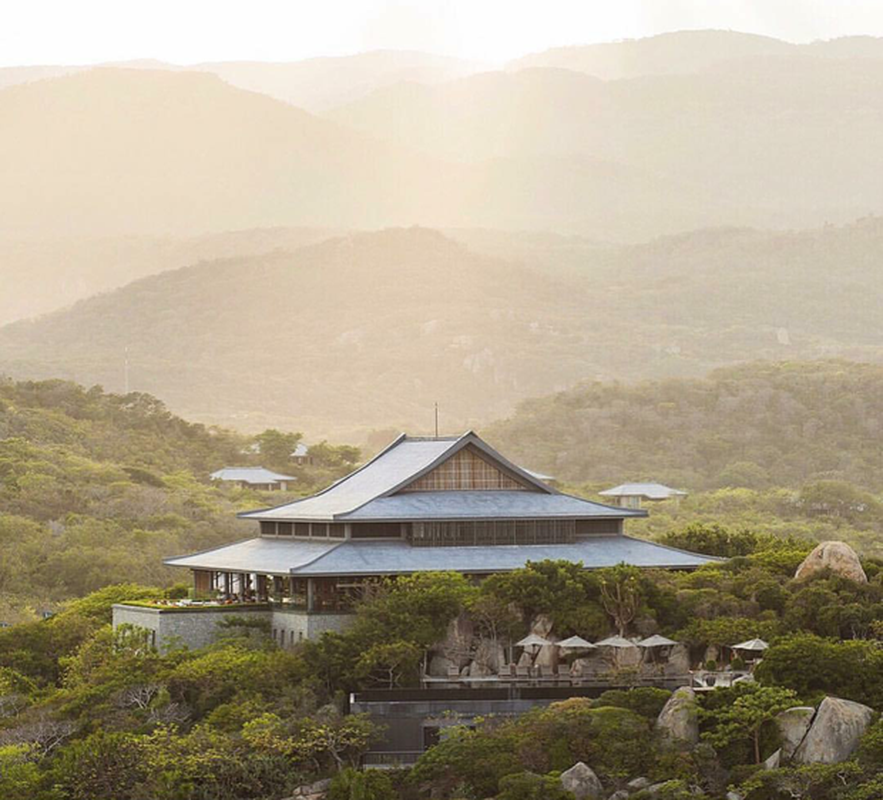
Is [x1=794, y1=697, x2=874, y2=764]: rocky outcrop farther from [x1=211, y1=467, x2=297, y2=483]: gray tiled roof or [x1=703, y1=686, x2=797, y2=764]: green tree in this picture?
[x1=211, y1=467, x2=297, y2=483]: gray tiled roof

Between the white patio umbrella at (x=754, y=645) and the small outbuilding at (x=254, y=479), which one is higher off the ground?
the small outbuilding at (x=254, y=479)

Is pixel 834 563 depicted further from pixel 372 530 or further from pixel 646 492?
pixel 646 492

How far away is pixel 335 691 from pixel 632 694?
782 centimetres

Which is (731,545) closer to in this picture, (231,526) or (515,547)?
(515,547)

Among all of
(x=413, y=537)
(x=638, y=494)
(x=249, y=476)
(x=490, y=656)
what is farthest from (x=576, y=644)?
(x=249, y=476)

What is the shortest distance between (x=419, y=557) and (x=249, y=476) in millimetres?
80319

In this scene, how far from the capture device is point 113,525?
352 ft

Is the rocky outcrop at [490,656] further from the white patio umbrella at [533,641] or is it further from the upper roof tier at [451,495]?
the upper roof tier at [451,495]

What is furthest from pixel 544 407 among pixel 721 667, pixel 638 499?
pixel 721 667

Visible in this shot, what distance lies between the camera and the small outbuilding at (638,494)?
133125 millimetres

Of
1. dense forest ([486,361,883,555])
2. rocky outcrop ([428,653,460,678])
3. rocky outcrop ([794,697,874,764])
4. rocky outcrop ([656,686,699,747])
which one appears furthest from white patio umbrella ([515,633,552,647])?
dense forest ([486,361,883,555])

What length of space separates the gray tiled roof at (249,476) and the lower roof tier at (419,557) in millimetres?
73648

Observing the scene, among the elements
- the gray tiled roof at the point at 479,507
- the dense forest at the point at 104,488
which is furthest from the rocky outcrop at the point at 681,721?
the dense forest at the point at 104,488

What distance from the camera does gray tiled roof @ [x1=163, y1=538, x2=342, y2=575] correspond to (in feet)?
197
